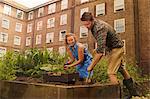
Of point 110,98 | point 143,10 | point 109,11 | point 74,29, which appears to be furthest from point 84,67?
point 74,29

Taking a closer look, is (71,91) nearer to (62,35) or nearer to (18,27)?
(62,35)

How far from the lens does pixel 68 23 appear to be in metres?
20.9

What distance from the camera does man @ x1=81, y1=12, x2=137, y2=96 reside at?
2.62m

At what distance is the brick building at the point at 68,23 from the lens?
48.8ft

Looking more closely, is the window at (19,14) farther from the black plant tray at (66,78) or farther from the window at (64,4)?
the black plant tray at (66,78)

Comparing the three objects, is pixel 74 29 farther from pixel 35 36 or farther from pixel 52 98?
pixel 52 98

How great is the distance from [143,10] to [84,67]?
43.4 ft

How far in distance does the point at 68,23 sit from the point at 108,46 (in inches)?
719

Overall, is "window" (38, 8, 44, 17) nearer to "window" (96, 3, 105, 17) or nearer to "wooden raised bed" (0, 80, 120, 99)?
"window" (96, 3, 105, 17)

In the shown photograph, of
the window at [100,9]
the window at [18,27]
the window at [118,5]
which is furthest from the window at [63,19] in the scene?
the window at [18,27]

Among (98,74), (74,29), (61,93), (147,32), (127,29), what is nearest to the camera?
(61,93)

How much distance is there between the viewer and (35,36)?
80.3 ft

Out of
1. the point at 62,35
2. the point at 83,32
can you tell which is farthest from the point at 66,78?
the point at 62,35

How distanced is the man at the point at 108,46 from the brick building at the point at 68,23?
11091mm
